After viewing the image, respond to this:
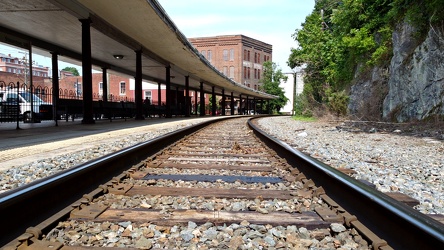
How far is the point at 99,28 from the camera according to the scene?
45.1ft

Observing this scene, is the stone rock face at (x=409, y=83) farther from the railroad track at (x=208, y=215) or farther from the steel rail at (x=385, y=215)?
the steel rail at (x=385, y=215)

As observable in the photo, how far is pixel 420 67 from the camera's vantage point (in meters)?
10.2

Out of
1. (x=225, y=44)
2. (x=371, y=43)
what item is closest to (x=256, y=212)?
(x=371, y=43)

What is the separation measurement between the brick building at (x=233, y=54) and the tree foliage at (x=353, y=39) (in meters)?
46.4

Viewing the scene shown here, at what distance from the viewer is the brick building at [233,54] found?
7069 centimetres

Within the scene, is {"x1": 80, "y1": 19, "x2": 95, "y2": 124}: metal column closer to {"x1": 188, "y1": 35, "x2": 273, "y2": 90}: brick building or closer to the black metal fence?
the black metal fence

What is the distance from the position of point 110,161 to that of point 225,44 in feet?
230

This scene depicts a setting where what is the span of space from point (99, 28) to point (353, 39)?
36.6 ft

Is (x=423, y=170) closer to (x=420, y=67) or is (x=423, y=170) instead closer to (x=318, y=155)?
(x=318, y=155)

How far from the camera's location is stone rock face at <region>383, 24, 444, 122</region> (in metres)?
9.46

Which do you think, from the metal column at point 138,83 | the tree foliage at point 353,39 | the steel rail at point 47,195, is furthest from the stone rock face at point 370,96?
the steel rail at point 47,195

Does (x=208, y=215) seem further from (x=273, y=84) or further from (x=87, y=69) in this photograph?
(x=273, y=84)

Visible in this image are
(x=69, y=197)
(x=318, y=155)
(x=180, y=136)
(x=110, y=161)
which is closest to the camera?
(x=69, y=197)

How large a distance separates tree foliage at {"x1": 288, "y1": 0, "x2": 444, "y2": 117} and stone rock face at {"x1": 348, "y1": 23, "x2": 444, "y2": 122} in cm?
64
